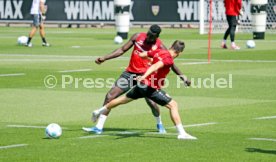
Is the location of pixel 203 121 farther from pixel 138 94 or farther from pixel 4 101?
pixel 4 101

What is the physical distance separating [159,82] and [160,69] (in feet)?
1.29

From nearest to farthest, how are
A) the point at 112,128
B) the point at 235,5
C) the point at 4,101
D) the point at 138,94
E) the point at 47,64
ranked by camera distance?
the point at 138,94
the point at 112,128
the point at 4,101
the point at 47,64
the point at 235,5

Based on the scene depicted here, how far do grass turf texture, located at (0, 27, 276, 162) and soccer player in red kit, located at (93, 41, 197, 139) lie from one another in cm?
38

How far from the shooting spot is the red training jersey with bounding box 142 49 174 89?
1534 cm

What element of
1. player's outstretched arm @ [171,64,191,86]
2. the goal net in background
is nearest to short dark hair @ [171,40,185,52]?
player's outstretched arm @ [171,64,191,86]

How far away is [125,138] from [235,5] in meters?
22.6

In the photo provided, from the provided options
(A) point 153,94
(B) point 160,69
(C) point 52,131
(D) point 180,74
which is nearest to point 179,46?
(B) point 160,69

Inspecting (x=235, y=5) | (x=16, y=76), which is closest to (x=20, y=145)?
(x=16, y=76)

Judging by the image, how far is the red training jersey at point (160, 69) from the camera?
1534cm

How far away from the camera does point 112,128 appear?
1680cm

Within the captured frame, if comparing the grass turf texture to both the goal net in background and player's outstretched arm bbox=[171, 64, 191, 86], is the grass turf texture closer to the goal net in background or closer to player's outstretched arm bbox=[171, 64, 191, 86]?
player's outstretched arm bbox=[171, 64, 191, 86]

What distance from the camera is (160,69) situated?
15.3m

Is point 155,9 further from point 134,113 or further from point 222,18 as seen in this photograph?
point 134,113

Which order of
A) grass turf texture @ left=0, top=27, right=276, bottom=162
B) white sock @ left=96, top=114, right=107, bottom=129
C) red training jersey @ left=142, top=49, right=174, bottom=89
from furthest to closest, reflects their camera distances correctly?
white sock @ left=96, top=114, right=107, bottom=129 < red training jersey @ left=142, top=49, right=174, bottom=89 < grass turf texture @ left=0, top=27, right=276, bottom=162
